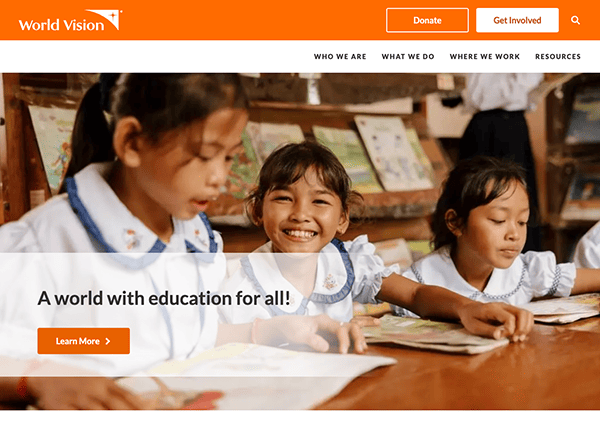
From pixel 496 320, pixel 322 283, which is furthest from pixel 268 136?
pixel 496 320

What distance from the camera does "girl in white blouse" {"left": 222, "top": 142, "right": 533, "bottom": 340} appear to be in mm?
999

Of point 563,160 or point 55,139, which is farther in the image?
point 563,160

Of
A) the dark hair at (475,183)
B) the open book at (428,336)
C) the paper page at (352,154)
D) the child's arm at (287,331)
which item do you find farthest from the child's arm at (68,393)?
the dark hair at (475,183)

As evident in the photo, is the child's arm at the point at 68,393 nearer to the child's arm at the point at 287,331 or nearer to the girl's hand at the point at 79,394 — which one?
the girl's hand at the point at 79,394

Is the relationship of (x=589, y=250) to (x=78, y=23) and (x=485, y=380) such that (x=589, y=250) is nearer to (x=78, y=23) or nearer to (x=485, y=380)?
(x=485, y=380)

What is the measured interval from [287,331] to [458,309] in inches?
12.1

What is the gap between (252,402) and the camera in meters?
0.92

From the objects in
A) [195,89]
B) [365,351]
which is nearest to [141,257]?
[195,89]

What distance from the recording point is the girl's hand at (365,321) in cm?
103

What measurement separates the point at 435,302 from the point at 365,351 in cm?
19

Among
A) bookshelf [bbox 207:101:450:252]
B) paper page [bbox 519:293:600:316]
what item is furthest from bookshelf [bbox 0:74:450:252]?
paper page [bbox 519:293:600:316]

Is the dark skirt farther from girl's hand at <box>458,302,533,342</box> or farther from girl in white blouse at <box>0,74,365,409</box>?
girl in white blouse at <box>0,74,365,409</box>

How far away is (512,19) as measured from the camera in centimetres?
101

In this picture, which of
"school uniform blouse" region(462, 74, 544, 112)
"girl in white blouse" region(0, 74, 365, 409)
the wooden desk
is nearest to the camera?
the wooden desk
